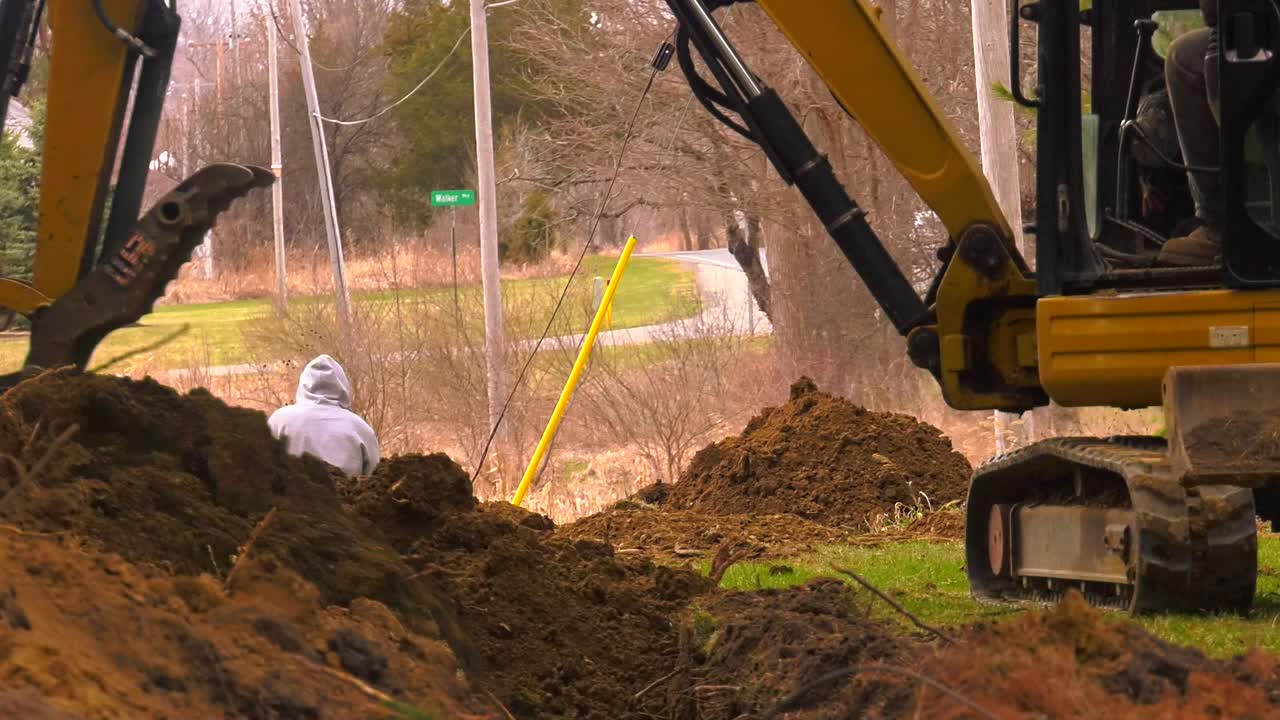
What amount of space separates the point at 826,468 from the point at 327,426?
14.8ft

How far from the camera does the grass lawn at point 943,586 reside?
6.55 metres

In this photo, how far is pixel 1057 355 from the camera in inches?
273

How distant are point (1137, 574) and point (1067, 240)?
145cm

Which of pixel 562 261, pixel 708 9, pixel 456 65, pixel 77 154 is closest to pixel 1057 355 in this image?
pixel 708 9

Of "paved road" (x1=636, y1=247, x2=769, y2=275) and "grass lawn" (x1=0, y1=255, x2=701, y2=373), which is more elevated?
"paved road" (x1=636, y1=247, x2=769, y2=275)

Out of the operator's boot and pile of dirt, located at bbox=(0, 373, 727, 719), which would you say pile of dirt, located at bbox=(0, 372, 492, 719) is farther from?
the operator's boot

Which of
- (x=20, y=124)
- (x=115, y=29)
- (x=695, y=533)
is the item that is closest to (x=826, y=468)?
(x=695, y=533)

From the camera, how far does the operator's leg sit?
692 centimetres

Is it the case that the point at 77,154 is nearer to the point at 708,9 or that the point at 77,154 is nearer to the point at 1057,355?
the point at 708,9

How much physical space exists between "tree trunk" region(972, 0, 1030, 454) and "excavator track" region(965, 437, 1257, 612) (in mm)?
6452

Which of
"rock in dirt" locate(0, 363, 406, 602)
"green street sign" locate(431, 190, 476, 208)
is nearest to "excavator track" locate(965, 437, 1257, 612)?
"rock in dirt" locate(0, 363, 406, 602)

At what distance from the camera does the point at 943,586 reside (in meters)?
8.83

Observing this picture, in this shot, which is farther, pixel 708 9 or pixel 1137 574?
pixel 708 9

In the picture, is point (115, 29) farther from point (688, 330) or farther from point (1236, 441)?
point (688, 330)
